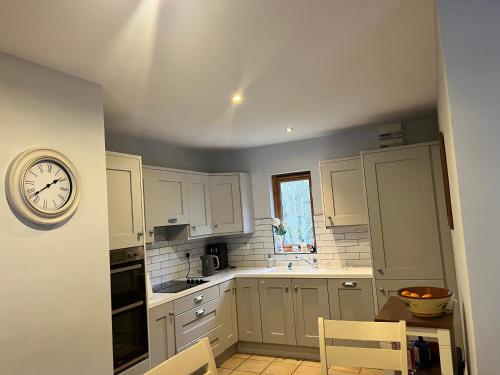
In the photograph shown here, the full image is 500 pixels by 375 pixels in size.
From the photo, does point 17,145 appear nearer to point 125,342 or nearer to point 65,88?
point 65,88

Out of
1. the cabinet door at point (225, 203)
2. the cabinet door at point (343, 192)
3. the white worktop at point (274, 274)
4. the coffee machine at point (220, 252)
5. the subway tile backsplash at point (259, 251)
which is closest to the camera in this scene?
the white worktop at point (274, 274)

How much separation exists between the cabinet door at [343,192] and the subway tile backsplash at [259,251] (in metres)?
0.28

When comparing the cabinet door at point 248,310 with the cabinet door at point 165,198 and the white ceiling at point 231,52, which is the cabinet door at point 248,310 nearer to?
the cabinet door at point 165,198

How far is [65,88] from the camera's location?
7.01 ft

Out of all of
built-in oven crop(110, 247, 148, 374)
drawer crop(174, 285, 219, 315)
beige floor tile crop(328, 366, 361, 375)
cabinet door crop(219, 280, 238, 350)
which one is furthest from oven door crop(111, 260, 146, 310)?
beige floor tile crop(328, 366, 361, 375)

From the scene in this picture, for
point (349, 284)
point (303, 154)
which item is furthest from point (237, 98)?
point (349, 284)

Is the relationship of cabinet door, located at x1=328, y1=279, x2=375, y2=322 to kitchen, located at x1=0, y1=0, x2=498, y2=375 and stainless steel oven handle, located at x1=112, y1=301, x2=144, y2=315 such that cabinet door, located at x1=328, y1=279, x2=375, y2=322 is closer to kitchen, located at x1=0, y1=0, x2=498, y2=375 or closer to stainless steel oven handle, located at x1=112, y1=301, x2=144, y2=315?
kitchen, located at x1=0, y1=0, x2=498, y2=375

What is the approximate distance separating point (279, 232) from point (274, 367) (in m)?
1.48

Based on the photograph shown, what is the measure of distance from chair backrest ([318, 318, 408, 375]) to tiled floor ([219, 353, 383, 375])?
6.44 feet

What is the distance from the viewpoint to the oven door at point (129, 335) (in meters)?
2.52

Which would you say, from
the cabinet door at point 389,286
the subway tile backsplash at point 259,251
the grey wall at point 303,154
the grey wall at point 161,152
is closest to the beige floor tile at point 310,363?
the cabinet door at point 389,286

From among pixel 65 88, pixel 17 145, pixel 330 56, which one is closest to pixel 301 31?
pixel 330 56

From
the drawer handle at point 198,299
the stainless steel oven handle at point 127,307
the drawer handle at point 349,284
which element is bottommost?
the drawer handle at point 198,299

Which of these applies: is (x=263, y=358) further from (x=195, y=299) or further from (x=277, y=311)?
(x=195, y=299)
